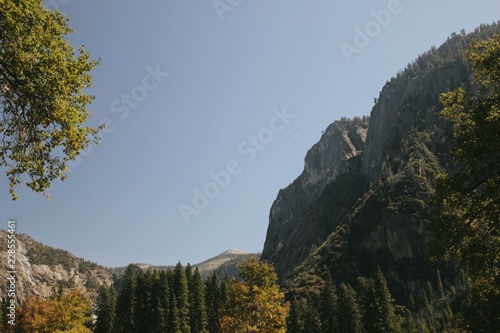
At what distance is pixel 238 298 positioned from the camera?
85.5 feet

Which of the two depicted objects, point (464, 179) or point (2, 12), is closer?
point (2, 12)

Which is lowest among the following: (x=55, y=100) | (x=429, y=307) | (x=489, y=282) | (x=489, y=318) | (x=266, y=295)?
(x=429, y=307)

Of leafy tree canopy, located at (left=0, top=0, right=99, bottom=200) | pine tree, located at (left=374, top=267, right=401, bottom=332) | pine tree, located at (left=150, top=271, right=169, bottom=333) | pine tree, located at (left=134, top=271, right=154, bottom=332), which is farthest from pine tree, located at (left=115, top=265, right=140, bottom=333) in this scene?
leafy tree canopy, located at (left=0, top=0, right=99, bottom=200)

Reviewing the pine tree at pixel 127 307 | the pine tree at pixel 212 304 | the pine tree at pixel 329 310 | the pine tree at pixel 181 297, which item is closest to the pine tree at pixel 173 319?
the pine tree at pixel 181 297

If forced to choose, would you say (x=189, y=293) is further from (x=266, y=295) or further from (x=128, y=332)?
(x=266, y=295)

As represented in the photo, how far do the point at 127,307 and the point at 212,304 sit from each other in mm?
19834

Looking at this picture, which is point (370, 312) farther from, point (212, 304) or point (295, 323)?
point (212, 304)

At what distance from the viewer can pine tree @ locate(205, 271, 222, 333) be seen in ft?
273

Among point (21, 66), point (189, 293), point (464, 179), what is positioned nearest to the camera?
point (21, 66)

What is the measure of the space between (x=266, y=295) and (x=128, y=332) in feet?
205

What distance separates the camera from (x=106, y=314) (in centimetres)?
8475

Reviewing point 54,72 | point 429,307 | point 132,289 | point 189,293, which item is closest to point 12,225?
point 54,72

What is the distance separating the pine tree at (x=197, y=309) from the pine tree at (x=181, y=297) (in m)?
2.85

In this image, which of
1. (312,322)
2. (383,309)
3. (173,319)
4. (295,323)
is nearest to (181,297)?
(173,319)
